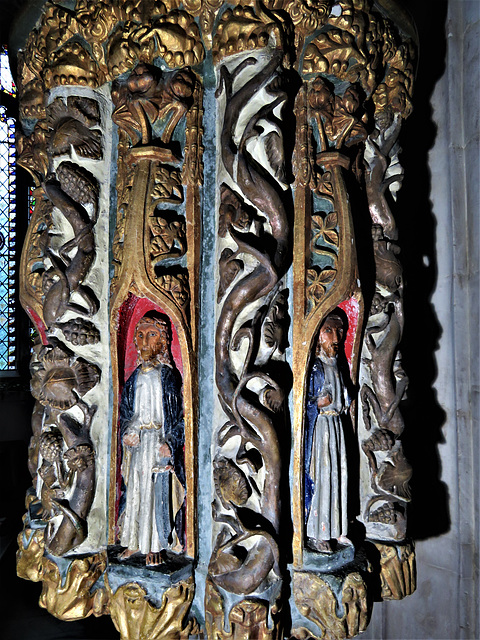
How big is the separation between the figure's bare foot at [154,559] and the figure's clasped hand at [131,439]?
1.47 feet

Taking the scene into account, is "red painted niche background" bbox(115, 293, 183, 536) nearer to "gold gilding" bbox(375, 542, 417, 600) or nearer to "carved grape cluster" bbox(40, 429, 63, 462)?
"carved grape cluster" bbox(40, 429, 63, 462)

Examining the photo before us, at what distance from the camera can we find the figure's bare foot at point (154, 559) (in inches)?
92.7

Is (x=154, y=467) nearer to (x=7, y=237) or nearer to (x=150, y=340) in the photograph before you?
(x=150, y=340)

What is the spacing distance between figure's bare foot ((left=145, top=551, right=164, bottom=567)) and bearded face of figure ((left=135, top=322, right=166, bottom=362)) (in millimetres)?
800

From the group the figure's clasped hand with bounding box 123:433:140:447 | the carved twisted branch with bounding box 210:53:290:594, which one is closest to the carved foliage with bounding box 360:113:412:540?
the carved twisted branch with bounding box 210:53:290:594

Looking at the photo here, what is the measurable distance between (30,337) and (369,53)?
4516mm

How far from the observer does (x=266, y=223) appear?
92.1 inches

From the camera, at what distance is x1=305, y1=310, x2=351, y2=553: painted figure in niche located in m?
2.39

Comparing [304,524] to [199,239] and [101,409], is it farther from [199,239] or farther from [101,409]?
[199,239]

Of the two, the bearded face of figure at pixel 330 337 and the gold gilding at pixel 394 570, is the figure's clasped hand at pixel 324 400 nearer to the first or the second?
the bearded face of figure at pixel 330 337

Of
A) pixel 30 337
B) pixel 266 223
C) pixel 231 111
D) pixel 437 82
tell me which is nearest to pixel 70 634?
pixel 30 337

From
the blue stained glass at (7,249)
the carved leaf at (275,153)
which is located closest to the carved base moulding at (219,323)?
the carved leaf at (275,153)

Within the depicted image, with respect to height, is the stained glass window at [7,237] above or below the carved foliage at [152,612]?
above

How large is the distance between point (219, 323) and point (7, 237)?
4.27m
